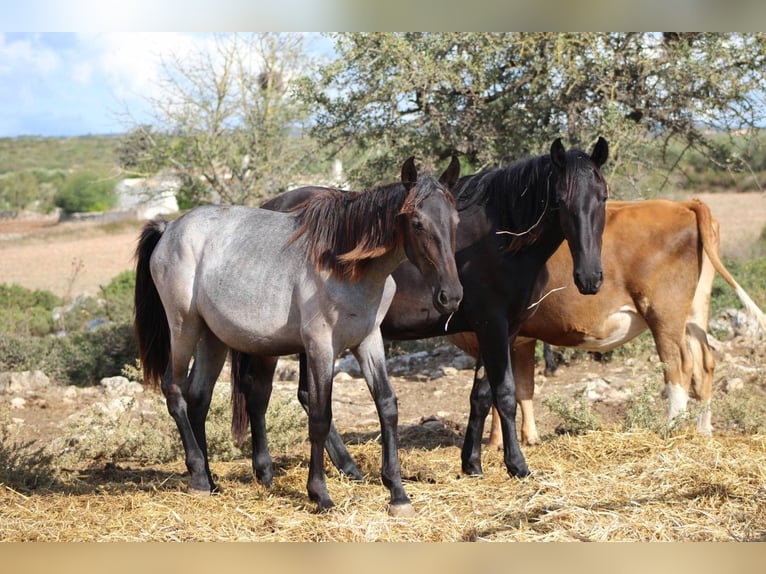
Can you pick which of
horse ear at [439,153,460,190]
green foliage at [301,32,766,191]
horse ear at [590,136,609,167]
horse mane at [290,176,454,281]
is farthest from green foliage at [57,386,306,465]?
green foliage at [301,32,766,191]

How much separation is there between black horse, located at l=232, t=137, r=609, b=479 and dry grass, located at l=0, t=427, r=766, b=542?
410 millimetres

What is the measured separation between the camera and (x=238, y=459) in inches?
270

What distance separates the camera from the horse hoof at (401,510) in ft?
15.8

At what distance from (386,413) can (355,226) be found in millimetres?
1060

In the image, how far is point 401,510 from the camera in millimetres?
4832

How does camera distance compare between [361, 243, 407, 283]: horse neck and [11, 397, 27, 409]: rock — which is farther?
[11, 397, 27, 409]: rock

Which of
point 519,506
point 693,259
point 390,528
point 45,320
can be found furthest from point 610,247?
point 45,320

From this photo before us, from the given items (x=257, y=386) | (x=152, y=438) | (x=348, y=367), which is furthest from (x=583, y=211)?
(x=348, y=367)

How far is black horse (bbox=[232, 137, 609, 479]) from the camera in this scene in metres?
5.32

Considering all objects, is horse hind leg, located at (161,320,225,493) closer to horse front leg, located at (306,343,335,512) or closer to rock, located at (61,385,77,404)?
horse front leg, located at (306,343,335,512)

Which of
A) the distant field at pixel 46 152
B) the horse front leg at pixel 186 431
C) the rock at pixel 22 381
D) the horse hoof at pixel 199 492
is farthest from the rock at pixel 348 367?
the distant field at pixel 46 152

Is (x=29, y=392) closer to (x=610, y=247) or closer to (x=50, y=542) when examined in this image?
(x=50, y=542)

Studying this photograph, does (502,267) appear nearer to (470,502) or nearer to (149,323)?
(470,502)

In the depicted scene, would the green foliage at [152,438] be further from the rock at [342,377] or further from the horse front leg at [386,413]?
the rock at [342,377]
